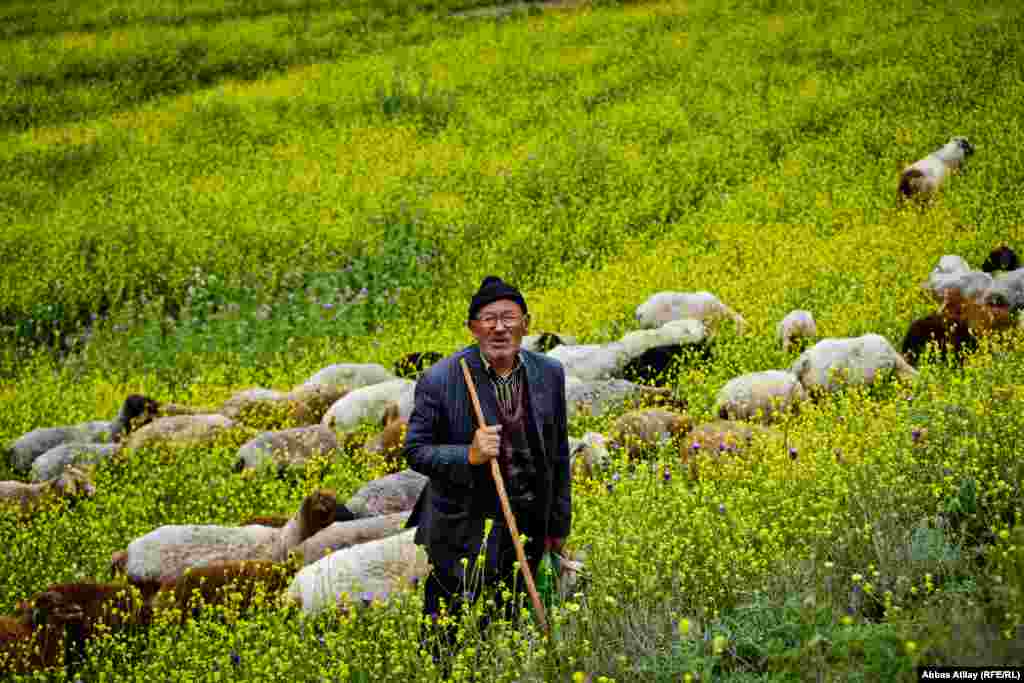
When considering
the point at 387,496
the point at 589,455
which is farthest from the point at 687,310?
the point at 387,496

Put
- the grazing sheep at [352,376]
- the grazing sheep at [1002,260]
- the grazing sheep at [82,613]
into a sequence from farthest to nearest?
the grazing sheep at [1002,260]
the grazing sheep at [352,376]
the grazing sheep at [82,613]

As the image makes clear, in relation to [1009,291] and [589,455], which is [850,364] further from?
[589,455]

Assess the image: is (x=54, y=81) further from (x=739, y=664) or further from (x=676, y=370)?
(x=739, y=664)

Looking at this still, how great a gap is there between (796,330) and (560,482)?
20.1 feet

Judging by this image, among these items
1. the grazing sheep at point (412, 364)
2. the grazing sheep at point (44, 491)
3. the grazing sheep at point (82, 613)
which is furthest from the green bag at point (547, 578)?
the grazing sheep at point (412, 364)

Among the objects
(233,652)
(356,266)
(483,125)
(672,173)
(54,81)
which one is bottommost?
(233,652)

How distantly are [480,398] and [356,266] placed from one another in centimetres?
1068

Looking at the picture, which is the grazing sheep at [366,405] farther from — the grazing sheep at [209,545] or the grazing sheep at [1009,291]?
the grazing sheep at [1009,291]

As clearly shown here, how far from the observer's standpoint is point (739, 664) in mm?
3666

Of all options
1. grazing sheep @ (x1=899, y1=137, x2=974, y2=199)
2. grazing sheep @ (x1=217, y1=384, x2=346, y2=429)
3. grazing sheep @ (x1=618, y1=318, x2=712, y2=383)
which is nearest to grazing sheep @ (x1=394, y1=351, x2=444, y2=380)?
grazing sheep @ (x1=217, y1=384, x2=346, y2=429)

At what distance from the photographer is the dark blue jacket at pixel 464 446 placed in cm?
428

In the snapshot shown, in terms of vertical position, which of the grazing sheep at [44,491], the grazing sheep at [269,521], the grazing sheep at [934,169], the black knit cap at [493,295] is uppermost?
the grazing sheep at [934,169]

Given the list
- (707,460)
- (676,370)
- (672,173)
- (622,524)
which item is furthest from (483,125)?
(622,524)

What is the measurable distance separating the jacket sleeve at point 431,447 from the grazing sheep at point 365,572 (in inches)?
43.2
